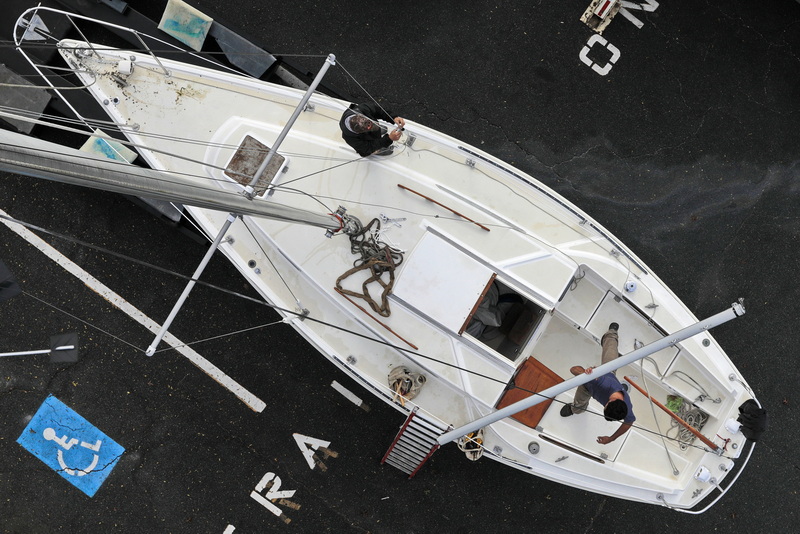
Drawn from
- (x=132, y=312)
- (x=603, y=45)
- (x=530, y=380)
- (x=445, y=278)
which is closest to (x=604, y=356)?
(x=530, y=380)

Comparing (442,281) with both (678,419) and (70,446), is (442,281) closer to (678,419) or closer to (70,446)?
(678,419)

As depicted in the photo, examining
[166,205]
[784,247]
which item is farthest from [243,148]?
[784,247]

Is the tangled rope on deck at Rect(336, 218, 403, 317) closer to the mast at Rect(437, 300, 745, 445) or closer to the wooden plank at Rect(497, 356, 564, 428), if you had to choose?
the mast at Rect(437, 300, 745, 445)

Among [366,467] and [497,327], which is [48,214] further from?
[497,327]

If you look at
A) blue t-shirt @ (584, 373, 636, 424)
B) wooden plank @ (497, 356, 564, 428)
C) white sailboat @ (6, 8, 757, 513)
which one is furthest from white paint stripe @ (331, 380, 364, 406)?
blue t-shirt @ (584, 373, 636, 424)

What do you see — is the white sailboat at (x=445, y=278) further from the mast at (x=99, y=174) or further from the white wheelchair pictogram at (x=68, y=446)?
the white wheelchair pictogram at (x=68, y=446)

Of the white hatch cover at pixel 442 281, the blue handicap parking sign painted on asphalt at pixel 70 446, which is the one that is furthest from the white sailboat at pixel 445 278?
the blue handicap parking sign painted on asphalt at pixel 70 446
